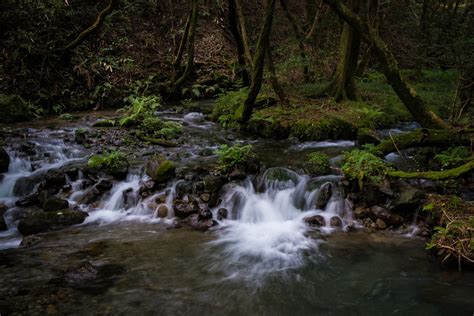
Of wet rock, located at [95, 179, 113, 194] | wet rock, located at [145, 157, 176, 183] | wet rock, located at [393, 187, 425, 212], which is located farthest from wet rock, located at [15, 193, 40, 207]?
wet rock, located at [393, 187, 425, 212]

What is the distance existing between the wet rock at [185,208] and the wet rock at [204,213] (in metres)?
0.08

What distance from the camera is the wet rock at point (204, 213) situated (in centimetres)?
677

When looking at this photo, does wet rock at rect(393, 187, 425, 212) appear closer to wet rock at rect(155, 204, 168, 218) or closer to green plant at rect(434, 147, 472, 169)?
green plant at rect(434, 147, 472, 169)

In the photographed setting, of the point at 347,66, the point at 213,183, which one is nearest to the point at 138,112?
the point at 213,183

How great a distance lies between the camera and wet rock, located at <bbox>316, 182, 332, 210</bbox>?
6.90 meters

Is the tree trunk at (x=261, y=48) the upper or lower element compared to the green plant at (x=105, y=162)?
upper

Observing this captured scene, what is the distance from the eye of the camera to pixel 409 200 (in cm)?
623

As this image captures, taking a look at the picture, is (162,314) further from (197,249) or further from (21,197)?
(21,197)

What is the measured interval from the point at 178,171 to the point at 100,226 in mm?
1949

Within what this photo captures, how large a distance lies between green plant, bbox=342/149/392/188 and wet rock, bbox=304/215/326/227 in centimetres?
91

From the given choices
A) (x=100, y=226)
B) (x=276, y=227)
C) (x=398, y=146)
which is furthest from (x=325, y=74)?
(x=100, y=226)

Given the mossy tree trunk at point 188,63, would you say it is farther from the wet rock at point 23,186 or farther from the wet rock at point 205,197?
the wet rock at point 205,197

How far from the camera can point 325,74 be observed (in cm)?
1681

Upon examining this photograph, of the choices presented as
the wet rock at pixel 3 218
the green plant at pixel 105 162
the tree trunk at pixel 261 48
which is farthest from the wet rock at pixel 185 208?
the tree trunk at pixel 261 48
